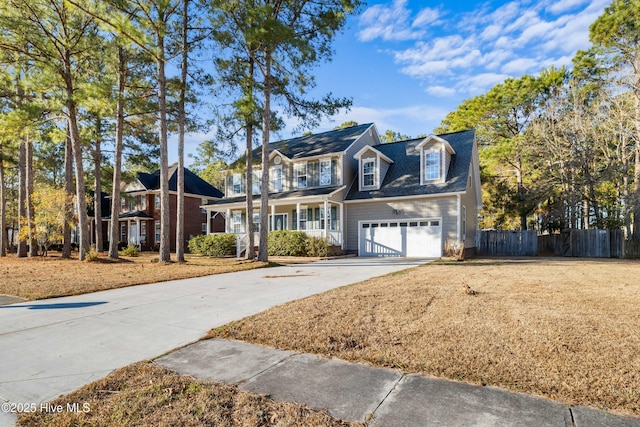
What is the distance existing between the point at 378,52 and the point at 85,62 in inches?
541

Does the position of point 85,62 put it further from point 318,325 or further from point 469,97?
point 469,97

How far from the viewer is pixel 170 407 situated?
2592 millimetres

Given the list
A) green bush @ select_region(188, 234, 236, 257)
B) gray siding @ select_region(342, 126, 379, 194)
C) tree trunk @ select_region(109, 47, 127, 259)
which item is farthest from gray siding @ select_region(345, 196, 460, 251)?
tree trunk @ select_region(109, 47, 127, 259)

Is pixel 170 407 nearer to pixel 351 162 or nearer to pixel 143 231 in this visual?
pixel 351 162

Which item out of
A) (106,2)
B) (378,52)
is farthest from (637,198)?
(106,2)

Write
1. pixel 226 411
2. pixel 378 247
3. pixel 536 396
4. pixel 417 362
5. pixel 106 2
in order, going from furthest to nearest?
pixel 378 247
pixel 106 2
pixel 417 362
pixel 536 396
pixel 226 411

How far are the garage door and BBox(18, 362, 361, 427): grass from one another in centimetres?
1572

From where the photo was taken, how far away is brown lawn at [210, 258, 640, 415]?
9.80 feet

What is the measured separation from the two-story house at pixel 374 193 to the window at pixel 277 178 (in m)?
0.07

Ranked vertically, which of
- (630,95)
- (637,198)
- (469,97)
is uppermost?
(469,97)

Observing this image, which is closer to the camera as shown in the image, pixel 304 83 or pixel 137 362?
pixel 137 362

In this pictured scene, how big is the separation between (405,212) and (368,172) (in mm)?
3442

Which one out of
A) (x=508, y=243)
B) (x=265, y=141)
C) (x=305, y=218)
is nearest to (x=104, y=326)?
(x=265, y=141)

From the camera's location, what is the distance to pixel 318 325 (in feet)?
15.3
